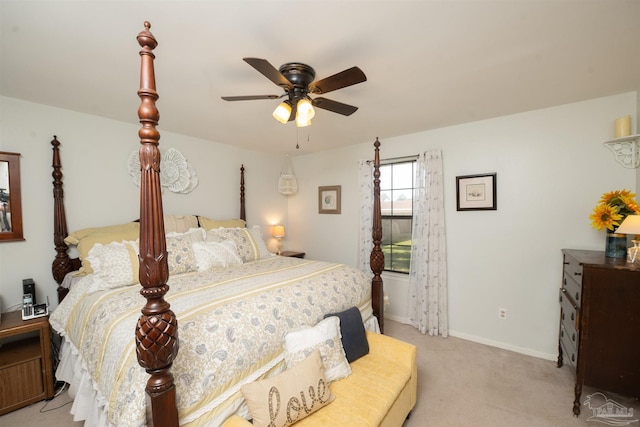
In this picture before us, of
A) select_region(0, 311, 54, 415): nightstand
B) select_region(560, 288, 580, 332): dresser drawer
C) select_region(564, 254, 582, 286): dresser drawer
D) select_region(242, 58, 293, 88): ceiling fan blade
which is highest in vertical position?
select_region(242, 58, 293, 88): ceiling fan blade

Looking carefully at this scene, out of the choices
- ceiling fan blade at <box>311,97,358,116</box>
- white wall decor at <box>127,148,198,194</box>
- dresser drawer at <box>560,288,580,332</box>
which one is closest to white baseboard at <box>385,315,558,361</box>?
dresser drawer at <box>560,288,580,332</box>

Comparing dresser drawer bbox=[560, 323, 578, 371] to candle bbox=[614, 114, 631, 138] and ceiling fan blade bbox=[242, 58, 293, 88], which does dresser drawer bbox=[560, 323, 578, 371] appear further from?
ceiling fan blade bbox=[242, 58, 293, 88]

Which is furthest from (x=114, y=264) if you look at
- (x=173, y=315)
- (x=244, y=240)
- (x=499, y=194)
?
(x=499, y=194)

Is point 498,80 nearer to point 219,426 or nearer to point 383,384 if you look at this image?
point 383,384

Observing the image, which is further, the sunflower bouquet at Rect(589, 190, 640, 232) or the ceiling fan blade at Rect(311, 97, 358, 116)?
the sunflower bouquet at Rect(589, 190, 640, 232)

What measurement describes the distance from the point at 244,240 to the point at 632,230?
3219mm

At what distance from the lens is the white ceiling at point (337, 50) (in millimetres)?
1252

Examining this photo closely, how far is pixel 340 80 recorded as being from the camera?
150cm

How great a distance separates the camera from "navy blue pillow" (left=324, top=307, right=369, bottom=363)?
72.1 inches

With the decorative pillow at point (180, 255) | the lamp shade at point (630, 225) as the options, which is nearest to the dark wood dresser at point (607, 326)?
the lamp shade at point (630, 225)

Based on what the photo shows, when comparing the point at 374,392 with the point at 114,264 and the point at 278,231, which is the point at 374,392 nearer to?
the point at 114,264

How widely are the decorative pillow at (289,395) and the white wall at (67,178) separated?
7.86ft

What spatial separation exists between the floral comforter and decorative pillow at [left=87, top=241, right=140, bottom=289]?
0.08 m

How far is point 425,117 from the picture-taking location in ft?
9.01
